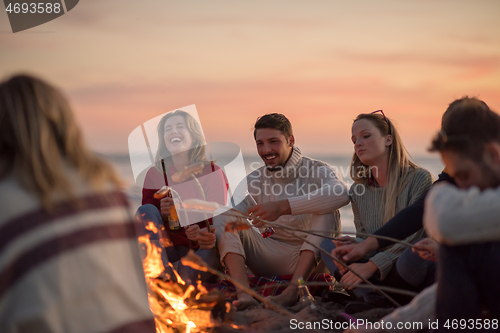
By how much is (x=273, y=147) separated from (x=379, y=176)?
0.89 meters

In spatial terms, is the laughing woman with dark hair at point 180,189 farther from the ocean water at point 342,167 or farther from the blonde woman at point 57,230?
the ocean water at point 342,167

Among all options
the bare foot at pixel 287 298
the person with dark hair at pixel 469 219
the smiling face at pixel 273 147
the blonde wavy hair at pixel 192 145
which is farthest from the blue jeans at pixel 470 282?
the blonde wavy hair at pixel 192 145

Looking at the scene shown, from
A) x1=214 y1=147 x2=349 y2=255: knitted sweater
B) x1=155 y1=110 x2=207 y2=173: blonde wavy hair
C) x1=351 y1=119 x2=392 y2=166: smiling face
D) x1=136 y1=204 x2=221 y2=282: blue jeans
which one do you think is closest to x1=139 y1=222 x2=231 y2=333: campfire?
x1=136 y1=204 x2=221 y2=282: blue jeans

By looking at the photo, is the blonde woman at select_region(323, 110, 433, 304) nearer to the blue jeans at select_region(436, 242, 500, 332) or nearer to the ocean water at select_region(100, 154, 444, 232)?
the blue jeans at select_region(436, 242, 500, 332)

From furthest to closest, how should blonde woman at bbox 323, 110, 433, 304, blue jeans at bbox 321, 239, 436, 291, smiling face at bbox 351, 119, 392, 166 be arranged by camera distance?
1. smiling face at bbox 351, 119, 392, 166
2. blonde woman at bbox 323, 110, 433, 304
3. blue jeans at bbox 321, 239, 436, 291

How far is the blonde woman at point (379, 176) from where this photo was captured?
2.91m

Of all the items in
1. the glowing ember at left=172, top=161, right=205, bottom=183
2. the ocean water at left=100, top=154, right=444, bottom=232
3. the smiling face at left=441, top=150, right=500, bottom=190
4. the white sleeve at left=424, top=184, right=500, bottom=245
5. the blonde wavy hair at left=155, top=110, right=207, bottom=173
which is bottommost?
the ocean water at left=100, top=154, right=444, bottom=232

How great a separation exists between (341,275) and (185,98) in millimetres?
9053

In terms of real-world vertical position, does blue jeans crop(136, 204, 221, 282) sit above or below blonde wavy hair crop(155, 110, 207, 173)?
below

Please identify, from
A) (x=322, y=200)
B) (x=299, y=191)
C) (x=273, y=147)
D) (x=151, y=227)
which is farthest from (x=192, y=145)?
(x=322, y=200)

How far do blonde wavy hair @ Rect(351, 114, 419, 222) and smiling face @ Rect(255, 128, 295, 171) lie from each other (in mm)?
591

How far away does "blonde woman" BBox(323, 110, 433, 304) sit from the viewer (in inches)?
114

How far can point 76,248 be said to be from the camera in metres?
1.20

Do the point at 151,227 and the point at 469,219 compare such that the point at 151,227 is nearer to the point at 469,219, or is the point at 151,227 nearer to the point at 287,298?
the point at 287,298
